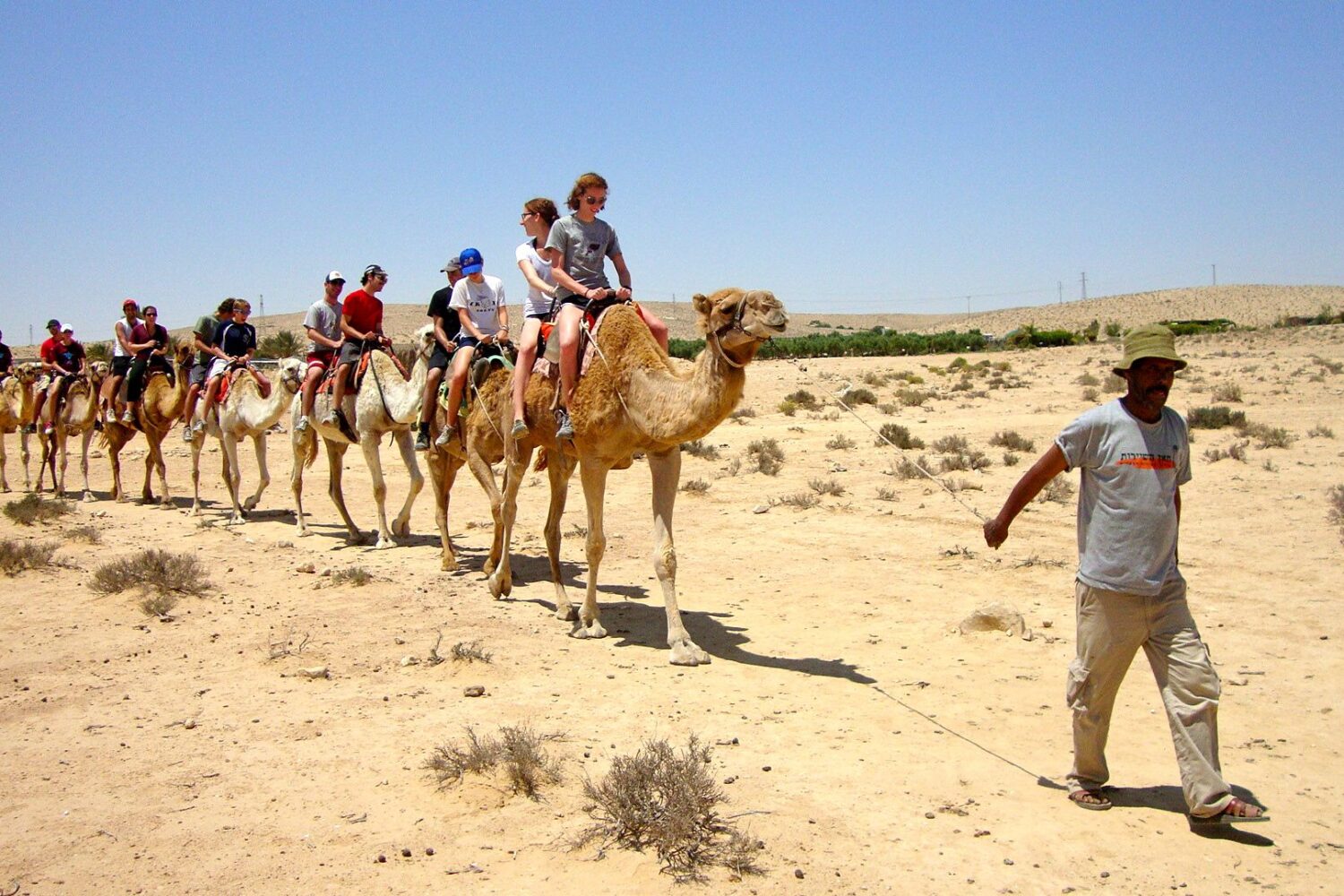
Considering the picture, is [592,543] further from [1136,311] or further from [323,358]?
[1136,311]

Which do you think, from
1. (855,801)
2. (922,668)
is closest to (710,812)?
(855,801)

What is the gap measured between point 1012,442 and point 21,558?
1560 cm

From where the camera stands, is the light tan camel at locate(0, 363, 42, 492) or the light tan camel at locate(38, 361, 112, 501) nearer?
the light tan camel at locate(38, 361, 112, 501)

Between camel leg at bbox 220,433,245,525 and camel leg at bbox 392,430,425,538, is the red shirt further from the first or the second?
camel leg at bbox 220,433,245,525

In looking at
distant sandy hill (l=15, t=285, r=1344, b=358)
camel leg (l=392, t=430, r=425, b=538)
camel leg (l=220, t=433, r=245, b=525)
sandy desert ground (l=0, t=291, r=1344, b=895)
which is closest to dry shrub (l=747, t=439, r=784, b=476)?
sandy desert ground (l=0, t=291, r=1344, b=895)

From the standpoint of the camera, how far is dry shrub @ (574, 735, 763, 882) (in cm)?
457

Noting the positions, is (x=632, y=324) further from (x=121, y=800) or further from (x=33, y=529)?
(x=33, y=529)

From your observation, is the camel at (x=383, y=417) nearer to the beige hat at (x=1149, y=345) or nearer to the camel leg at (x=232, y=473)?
the camel leg at (x=232, y=473)

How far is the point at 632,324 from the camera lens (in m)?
8.30

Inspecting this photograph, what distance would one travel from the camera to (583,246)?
27.7 feet

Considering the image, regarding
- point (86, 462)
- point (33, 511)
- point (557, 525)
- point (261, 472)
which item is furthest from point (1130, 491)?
point (86, 462)

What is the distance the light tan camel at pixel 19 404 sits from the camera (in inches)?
808

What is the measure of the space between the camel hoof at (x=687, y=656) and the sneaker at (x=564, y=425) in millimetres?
1902

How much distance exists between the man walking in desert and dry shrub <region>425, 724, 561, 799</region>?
8.79ft
